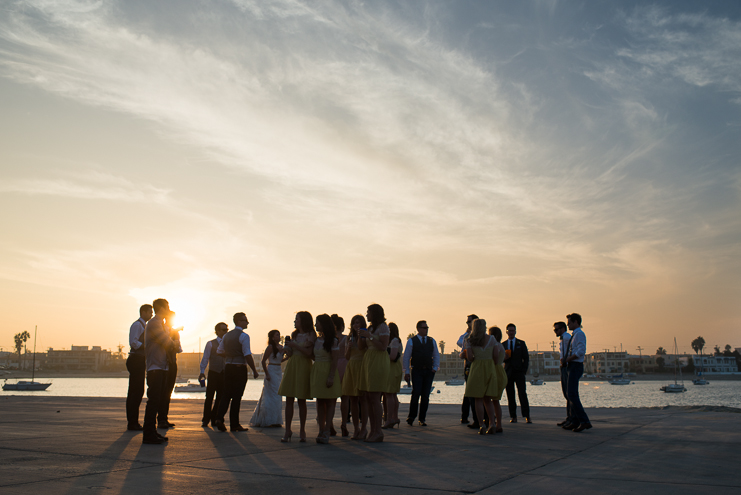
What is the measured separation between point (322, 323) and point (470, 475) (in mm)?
3409

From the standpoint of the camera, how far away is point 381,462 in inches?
223

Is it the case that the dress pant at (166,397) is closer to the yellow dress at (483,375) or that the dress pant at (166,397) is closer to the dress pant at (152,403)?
the dress pant at (152,403)

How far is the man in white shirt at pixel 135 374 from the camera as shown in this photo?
8422 millimetres

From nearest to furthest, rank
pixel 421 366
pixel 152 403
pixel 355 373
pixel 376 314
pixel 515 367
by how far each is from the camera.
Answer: pixel 152 403, pixel 376 314, pixel 355 373, pixel 421 366, pixel 515 367

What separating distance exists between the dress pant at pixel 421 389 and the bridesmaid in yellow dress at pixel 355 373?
1.91m

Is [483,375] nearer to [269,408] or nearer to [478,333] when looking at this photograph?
[478,333]

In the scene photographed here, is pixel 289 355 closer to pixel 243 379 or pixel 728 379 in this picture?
pixel 243 379

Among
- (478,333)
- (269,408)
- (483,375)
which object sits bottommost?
(269,408)

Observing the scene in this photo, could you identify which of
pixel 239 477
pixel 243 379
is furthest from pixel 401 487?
pixel 243 379

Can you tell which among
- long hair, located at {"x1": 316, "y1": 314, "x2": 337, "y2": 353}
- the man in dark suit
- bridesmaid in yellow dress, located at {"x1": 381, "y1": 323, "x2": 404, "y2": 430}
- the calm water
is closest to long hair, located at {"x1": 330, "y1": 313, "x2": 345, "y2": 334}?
long hair, located at {"x1": 316, "y1": 314, "x2": 337, "y2": 353}

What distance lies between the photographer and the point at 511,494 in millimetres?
4055

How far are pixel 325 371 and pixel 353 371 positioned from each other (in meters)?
0.83

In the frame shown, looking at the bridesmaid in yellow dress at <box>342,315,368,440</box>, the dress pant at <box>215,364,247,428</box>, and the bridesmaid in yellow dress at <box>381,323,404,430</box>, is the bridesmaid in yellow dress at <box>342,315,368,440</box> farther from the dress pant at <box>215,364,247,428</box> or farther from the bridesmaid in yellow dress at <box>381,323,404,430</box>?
the dress pant at <box>215,364,247,428</box>

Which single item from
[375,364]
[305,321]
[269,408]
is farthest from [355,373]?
[269,408]
